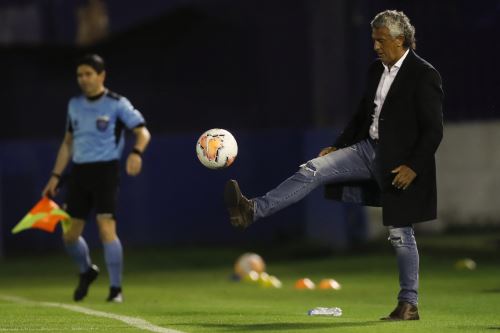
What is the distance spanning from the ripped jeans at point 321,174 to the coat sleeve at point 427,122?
392 millimetres

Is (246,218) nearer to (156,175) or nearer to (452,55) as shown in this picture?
(452,55)

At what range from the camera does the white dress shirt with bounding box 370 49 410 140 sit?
9.48 metres

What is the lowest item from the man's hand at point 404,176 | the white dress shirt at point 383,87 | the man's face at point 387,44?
the man's hand at point 404,176

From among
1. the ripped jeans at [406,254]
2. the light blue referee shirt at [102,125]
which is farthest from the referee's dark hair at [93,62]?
the ripped jeans at [406,254]

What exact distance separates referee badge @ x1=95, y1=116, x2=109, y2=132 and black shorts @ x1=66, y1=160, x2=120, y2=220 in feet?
1.01

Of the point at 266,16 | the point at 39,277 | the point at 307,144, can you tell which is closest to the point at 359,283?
the point at 39,277

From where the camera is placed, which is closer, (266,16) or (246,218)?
(246,218)

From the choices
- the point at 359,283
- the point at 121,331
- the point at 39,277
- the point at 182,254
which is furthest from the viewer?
the point at 182,254

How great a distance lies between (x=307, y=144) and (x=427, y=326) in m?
12.1

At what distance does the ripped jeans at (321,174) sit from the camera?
30.6 ft

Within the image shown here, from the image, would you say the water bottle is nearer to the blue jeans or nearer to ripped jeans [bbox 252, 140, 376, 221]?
the blue jeans

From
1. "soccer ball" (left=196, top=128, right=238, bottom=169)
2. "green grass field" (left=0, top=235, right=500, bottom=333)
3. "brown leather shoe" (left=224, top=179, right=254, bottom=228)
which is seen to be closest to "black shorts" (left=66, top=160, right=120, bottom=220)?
"green grass field" (left=0, top=235, right=500, bottom=333)

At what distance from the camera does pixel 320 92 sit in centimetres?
2120

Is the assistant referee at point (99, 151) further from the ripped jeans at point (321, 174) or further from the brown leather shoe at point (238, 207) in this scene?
the brown leather shoe at point (238, 207)
